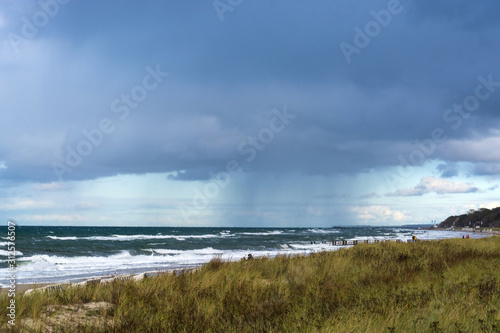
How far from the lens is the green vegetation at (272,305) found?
559 cm

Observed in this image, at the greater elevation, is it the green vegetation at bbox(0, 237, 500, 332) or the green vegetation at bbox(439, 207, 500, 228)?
the green vegetation at bbox(0, 237, 500, 332)

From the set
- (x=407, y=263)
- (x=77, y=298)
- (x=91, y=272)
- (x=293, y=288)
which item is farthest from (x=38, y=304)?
(x=91, y=272)

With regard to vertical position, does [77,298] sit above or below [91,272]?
above

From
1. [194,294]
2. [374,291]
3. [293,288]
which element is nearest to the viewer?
[194,294]

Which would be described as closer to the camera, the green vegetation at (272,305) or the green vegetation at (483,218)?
the green vegetation at (272,305)

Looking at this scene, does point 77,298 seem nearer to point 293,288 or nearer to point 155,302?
point 155,302

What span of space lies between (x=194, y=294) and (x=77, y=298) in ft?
7.74

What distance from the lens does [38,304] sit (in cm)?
695

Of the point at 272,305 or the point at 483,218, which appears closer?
the point at 272,305

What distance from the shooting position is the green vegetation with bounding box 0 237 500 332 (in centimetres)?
559

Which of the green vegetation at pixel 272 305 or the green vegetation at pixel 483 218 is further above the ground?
the green vegetation at pixel 272 305

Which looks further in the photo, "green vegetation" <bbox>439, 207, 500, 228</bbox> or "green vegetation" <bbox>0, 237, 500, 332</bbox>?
"green vegetation" <bbox>439, 207, 500, 228</bbox>

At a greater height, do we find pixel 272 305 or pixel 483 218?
pixel 272 305

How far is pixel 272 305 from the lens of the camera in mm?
7012
